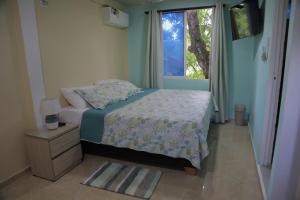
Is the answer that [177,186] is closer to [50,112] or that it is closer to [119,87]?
[50,112]

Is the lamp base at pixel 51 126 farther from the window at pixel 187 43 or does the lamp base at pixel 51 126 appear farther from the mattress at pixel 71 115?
the window at pixel 187 43

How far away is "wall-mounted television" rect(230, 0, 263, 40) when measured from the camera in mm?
2676

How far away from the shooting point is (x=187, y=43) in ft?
14.2

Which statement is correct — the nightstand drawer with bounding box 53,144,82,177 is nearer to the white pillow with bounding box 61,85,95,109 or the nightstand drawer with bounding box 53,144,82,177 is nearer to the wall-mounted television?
the white pillow with bounding box 61,85,95,109

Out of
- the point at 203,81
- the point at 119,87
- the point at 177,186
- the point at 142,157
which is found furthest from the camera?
the point at 203,81

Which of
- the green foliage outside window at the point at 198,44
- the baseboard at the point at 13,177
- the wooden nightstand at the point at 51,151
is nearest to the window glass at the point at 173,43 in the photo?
the green foliage outside window at the point at 198,44

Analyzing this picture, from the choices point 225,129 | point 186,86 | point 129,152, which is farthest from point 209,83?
point 129,152

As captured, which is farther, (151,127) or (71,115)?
(71,115)

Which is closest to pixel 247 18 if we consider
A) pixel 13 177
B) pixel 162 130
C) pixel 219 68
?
pixel 219 68

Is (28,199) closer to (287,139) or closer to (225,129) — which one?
(287,139)

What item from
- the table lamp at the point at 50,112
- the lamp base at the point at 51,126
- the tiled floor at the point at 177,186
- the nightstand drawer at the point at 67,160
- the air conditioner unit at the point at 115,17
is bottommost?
the tiled floor at the point at 177,186

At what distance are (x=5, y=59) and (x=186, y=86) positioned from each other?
3165 millimetres

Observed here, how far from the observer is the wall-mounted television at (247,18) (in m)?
2.68

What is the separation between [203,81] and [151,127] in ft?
7.51
